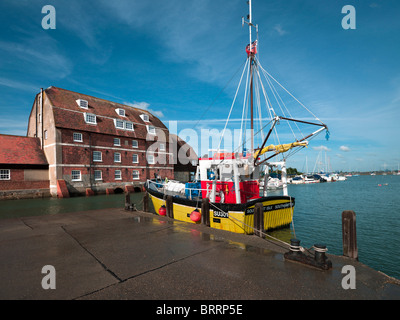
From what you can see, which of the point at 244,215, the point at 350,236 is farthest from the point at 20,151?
the point at 350,236

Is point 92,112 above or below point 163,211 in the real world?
above

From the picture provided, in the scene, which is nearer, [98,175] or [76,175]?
[76,175]

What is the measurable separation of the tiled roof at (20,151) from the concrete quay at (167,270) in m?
24.4

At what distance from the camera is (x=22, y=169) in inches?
1096

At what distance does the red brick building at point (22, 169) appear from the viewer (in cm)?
2653

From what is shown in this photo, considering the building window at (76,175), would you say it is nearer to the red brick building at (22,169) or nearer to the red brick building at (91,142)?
the red brick building at (91,142)

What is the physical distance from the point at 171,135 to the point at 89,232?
40.5 meters

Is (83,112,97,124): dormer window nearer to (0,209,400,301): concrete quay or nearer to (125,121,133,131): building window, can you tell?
(125,121,133,131): building window

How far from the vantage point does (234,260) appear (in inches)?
243

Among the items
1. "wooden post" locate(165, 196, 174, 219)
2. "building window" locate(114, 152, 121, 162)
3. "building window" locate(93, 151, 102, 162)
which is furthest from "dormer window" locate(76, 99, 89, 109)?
"wooden post" locate(165, 196, 174, 219)

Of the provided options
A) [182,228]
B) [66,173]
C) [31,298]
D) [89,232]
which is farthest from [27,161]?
[31,298]

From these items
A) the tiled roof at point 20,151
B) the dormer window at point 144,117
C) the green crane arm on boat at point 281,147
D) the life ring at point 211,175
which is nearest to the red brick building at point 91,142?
the dormer window at point 144,117

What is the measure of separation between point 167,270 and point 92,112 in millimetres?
35169

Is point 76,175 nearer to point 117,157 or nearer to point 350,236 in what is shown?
point 117,157
